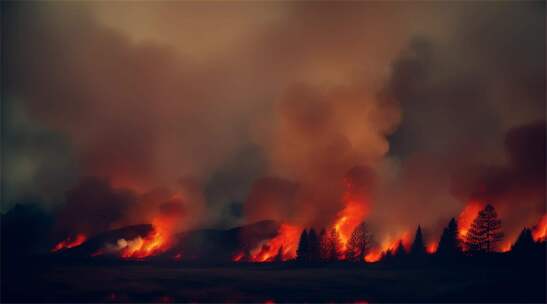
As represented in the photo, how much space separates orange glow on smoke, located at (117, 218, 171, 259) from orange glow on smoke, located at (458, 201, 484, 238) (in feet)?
235

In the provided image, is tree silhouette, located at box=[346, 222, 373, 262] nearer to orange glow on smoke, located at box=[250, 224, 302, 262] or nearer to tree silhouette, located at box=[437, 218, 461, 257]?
orange glow on smoke, located at box=[250, 224, 302, 262]

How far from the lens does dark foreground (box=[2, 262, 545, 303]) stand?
57406 mm

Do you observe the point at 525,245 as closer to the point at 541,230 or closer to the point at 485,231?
the point at 485,231

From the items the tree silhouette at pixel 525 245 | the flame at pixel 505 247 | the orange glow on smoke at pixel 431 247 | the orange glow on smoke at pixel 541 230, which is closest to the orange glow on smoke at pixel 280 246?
the orange glow on smoke at pixel 431 247

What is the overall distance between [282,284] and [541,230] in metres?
58.1

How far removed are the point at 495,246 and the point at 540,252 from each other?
58.2 ft

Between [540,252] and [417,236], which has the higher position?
[417,236]

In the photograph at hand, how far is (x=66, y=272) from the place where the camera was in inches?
3226

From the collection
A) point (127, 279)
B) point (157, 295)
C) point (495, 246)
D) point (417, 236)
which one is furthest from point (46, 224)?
point (495, 246)

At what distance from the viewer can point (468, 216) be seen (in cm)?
9656

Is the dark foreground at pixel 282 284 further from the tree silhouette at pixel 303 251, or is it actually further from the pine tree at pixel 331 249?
the pine tree at pixel 331 249

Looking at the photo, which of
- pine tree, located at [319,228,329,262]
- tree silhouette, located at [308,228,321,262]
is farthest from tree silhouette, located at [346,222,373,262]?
tree silhouette, located at [308,228,321,262]

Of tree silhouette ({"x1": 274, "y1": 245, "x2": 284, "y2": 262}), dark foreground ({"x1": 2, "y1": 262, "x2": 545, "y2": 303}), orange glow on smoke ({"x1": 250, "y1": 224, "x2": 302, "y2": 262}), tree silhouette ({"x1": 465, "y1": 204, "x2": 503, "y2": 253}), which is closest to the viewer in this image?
dark foreground ({"x1": 2, "y1": 262, "x2": 545, "y2": 303})

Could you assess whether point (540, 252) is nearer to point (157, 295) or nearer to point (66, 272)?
point (157, 295)
